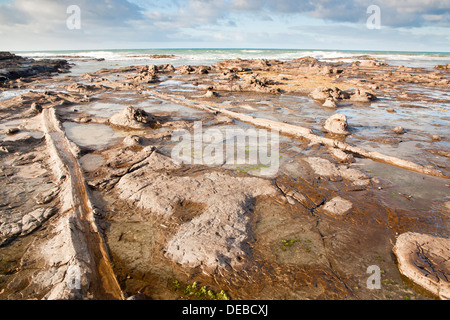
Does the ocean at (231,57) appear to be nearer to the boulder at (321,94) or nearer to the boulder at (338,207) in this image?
the boulder at (321,94)

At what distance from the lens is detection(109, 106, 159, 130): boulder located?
32.3ft

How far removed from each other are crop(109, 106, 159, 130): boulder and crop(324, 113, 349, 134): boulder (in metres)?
7.37

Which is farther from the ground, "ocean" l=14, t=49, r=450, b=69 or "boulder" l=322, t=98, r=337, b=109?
"ocean" l=14, t=49, r=450, b=69

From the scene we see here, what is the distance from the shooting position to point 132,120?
986cm

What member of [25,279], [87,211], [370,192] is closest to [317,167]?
[370,192]

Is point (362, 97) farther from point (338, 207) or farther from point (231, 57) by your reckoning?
point (231, 57)

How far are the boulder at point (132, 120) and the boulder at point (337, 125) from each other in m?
7.37

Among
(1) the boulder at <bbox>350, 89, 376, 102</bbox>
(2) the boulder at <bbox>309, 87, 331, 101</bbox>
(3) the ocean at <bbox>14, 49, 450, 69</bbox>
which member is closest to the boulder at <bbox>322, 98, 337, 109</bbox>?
(2) the boulder at <bbox>309, 87, 331, 101</bbox>

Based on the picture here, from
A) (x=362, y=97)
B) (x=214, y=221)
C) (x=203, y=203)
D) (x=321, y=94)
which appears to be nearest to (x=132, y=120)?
(x=203, y=203)

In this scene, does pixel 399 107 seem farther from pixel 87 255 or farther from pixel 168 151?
pixel 87 255

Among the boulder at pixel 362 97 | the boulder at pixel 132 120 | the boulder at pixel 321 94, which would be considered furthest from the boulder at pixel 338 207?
the boulder at pixel 362 97

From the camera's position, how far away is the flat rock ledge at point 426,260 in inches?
125

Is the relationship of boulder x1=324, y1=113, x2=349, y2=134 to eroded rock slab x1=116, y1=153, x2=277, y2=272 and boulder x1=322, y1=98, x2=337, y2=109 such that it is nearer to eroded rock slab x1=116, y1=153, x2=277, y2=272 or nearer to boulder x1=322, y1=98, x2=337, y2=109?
boulder x1=322, y1=98, x2=337, y2=109

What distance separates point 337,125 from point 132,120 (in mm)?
8419
